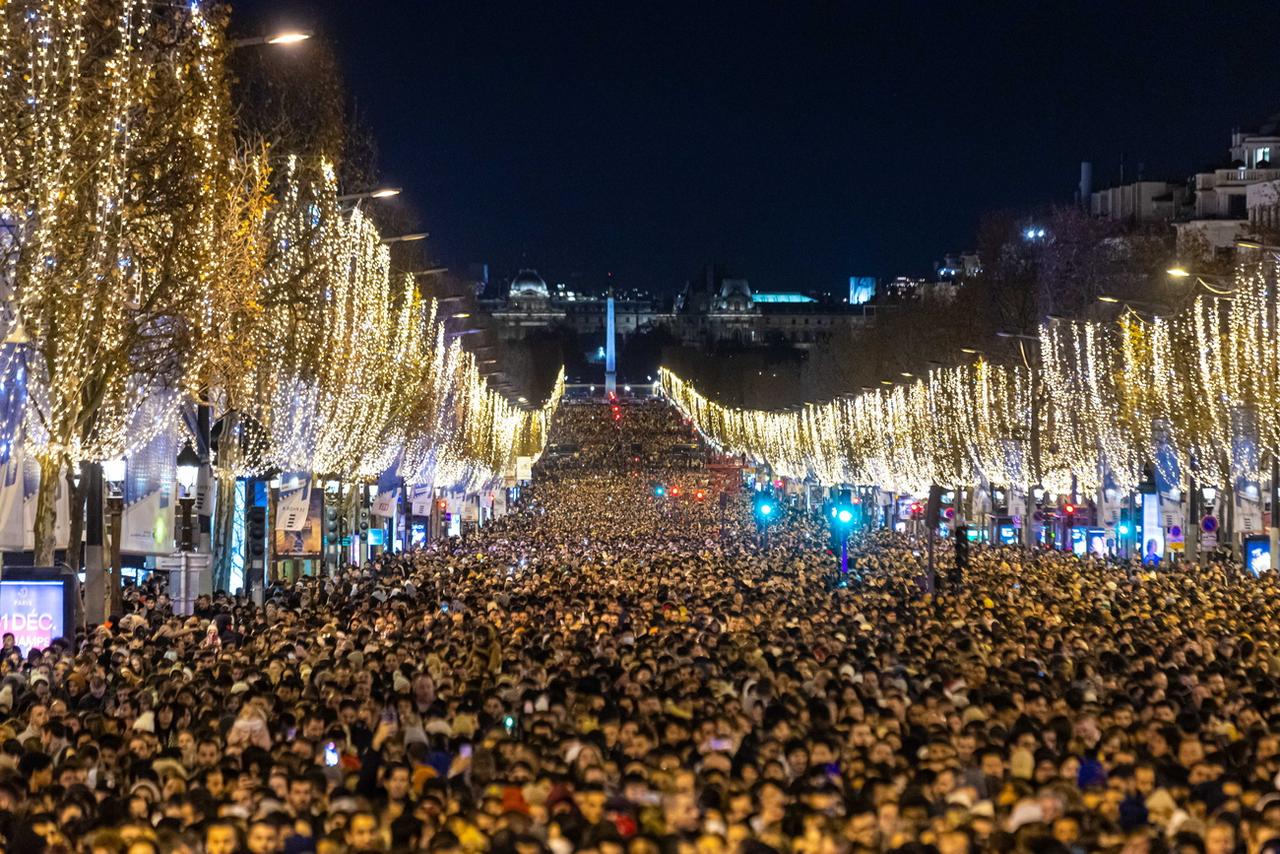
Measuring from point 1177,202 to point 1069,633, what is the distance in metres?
95.1

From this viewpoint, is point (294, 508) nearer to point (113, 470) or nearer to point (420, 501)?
point (113, 470)

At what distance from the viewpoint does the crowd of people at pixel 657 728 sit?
10312 millimetres

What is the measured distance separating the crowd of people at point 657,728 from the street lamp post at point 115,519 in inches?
99.4

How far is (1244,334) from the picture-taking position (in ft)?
140

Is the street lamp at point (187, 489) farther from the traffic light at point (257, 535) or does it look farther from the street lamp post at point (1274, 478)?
the street lamp post at point (1274, 478)

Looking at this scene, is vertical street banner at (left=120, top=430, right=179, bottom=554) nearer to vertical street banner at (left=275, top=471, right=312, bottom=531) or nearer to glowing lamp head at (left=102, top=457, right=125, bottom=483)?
vertical street banner at (left=275, top=471, right=312, bottom=531)

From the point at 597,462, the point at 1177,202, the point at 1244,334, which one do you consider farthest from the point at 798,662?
the point at 597,462

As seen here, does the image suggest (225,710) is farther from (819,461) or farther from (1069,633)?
(819,461)

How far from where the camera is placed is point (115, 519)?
3102 cm

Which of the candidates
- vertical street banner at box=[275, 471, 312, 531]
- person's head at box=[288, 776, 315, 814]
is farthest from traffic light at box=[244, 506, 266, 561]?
person's head at box=[288, 776, 315, 814]

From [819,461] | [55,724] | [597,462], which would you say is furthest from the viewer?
[597,462]

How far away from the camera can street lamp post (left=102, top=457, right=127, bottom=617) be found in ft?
100

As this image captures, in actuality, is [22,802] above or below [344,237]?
below

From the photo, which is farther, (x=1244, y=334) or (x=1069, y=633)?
(x=1244, y=334)
